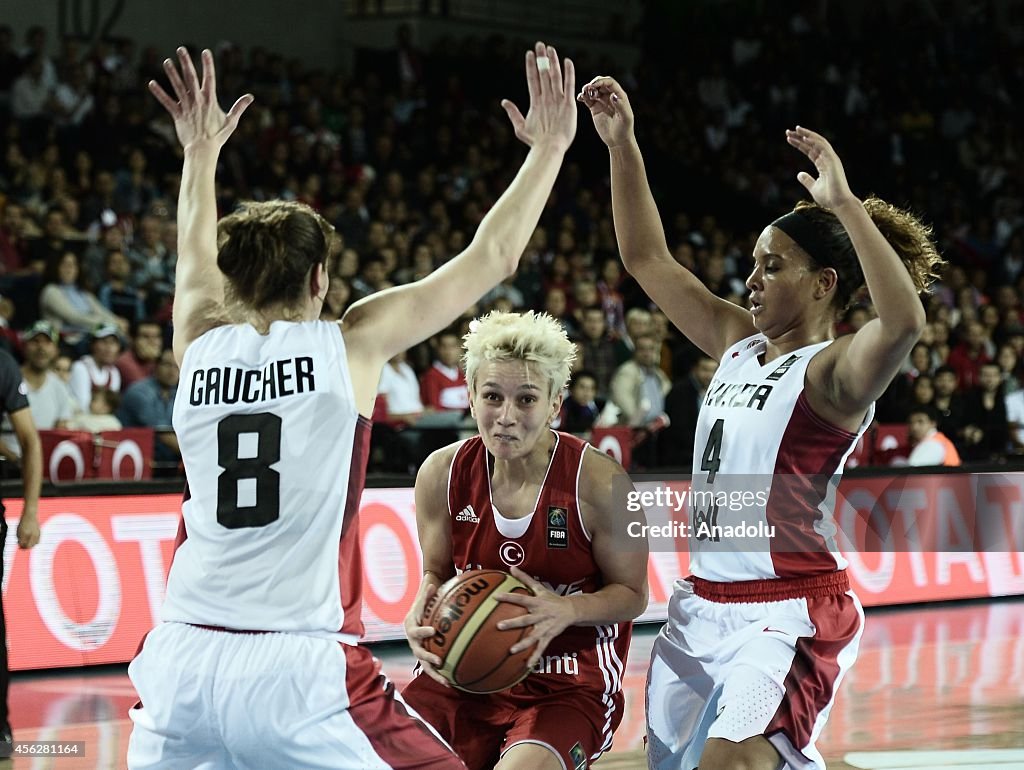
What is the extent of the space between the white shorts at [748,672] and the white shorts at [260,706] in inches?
41.8

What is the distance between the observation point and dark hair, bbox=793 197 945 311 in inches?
165

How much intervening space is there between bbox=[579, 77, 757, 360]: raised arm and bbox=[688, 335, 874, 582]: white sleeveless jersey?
1.49 feet

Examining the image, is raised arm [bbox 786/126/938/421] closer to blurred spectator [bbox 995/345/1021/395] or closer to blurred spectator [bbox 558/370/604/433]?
blurred spectator [bbox 558/370/604/433]

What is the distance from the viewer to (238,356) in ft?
10.6

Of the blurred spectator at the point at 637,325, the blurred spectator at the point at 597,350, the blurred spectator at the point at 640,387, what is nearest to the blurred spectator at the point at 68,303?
the blurred spectator at the point at 597,350

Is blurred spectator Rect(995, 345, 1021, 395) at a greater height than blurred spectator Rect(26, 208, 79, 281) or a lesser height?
lesser

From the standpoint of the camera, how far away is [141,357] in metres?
10.9

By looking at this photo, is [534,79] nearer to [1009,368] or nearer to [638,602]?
[638,602]

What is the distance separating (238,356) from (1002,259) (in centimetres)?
1667

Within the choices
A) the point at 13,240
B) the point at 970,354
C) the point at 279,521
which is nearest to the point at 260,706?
the point at 279,521

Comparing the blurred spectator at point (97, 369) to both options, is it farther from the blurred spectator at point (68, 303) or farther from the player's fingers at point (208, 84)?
the player's fingers at point (208, 84)

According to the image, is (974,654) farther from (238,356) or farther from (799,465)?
(238,356)

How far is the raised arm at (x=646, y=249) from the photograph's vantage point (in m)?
4.57

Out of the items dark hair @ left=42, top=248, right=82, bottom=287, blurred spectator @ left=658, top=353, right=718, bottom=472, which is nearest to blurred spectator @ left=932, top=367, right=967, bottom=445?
blurred spectator @ left=658, top=353, right=718, bottom=472
